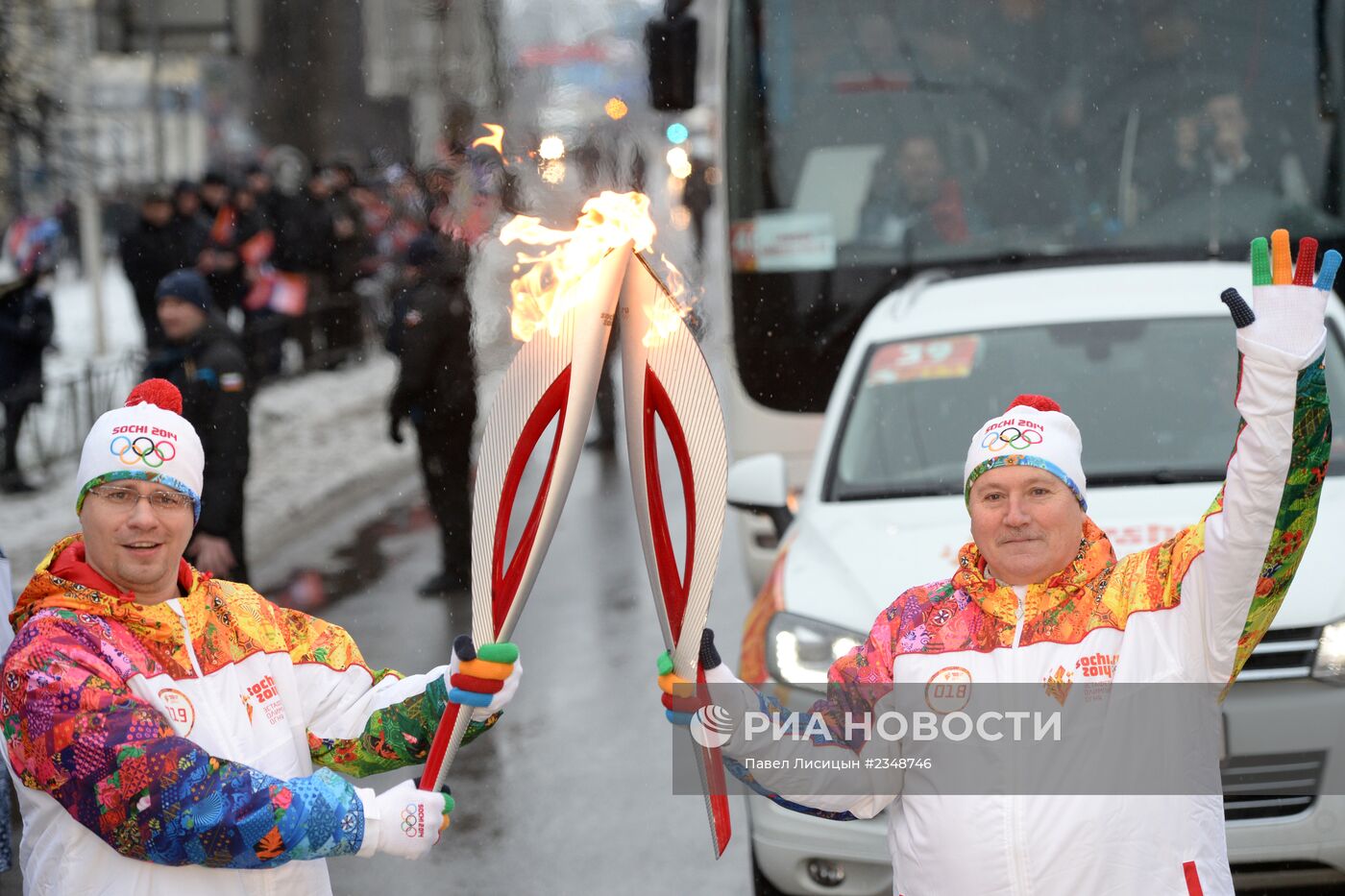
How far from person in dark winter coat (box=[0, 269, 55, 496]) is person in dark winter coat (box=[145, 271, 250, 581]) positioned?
12.8 feet

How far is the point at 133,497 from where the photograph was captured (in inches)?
108

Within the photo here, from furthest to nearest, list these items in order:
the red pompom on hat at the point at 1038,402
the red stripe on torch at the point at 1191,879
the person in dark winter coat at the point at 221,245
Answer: the person in dark winter coat at the point at 221,245, the red pompom on hat at the point at 1038,402, the red stripe on torch at the point at 1191,879

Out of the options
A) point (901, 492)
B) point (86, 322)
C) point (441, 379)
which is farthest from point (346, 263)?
point (901, 492)

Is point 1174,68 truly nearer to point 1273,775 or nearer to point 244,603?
point 1273,775

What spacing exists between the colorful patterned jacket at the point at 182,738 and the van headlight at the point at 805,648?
1538mm

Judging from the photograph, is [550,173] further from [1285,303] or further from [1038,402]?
[1285,303]

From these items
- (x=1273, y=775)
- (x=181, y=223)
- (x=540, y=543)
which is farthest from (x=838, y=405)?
(x=181, y=223)

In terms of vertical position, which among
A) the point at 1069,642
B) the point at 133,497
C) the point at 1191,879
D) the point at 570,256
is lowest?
the point at 1191,879

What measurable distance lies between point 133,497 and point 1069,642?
1.48m

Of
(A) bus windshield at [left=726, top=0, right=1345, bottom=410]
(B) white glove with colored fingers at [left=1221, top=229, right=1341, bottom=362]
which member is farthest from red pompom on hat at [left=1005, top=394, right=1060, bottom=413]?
(A) bus windshield at [left=726, top=0, right=1345, bottom=410]

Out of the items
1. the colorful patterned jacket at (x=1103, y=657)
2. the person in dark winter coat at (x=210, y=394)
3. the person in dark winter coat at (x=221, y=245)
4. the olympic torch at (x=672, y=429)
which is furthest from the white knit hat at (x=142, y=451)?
the person in dark winter coat at (x=221, y=245)

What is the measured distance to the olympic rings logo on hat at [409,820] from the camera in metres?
2.64

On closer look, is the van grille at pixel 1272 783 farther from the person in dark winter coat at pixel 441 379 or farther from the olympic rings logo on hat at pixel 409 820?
the person in dark winter coat at pixel 441 379

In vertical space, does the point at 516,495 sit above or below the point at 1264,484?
below
